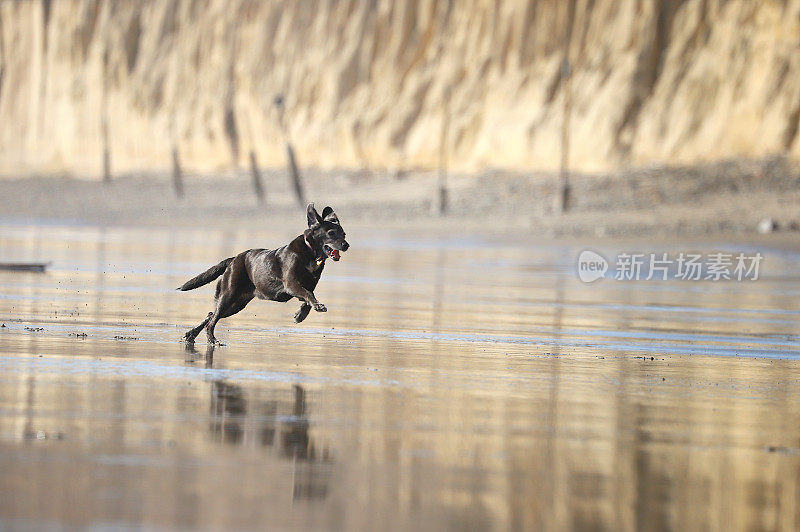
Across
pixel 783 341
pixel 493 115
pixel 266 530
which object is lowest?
pixel 266 530

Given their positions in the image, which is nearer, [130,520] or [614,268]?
[130,520]

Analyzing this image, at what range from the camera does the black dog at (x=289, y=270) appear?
11.6 meters

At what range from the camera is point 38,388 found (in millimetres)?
9438

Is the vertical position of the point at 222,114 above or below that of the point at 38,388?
above

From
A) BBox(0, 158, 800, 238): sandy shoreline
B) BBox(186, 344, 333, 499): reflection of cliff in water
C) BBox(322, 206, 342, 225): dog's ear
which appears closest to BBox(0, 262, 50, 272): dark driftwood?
BBox(322, 206, 342, 225): dog's ear

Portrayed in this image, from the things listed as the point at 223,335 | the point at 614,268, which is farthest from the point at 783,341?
the point at 614,268

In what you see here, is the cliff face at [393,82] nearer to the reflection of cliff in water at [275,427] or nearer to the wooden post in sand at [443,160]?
the wooden post in sand at [443,160]

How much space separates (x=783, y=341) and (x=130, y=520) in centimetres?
960

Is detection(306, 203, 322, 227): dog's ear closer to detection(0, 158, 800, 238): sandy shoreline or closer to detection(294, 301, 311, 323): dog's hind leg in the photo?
detection(294, 301, 311, 323): dog's hind leg

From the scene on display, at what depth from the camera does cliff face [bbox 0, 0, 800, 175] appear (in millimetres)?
50656

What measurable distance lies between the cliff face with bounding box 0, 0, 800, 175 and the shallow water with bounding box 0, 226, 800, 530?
33.5m

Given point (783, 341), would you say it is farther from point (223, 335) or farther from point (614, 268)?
point (614, 268)

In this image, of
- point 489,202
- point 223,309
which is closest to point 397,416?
point 223,309

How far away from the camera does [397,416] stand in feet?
28.8
